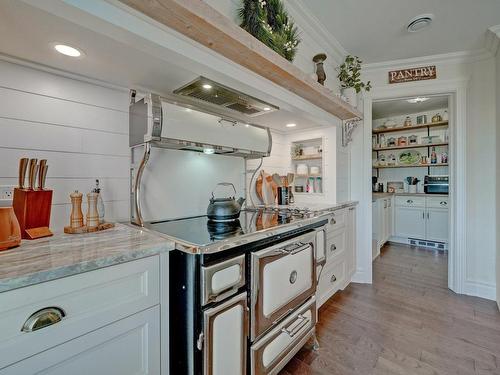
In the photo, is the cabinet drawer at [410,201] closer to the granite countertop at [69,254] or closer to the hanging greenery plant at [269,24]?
the hanging greenery plant at [269,24]

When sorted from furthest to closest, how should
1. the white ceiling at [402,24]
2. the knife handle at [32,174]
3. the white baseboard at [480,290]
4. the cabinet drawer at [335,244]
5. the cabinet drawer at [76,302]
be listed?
the white baseboard at [480,290] < the cabinet drawer at [335,244] < the white ceiling at [402,24] < the knife handle at [32,174] < the cabinet drawer at [76,302]

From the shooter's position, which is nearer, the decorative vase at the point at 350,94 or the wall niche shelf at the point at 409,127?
the decorative vase at the point at 350,94

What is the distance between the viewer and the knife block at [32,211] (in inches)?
37.4

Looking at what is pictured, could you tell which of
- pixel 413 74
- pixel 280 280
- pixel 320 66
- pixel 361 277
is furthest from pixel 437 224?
pixel 280 280

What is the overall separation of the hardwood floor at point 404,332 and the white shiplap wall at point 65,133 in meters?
1.59

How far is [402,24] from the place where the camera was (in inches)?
82.2

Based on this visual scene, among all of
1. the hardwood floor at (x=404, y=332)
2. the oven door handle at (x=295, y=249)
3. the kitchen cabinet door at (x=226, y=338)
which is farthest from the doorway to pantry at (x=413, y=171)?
the kitchen cabinet door at (x=226, y=338)

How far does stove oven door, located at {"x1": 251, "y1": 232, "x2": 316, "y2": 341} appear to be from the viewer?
3.84 feet

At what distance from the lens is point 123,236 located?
3.43ft

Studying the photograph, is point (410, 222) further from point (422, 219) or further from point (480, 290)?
point (480, 290)

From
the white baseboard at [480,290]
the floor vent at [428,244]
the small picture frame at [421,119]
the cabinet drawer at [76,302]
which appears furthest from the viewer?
the small picture frame at [421,119]

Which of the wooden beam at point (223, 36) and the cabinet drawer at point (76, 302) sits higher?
the wooden beam at point (223, 36)

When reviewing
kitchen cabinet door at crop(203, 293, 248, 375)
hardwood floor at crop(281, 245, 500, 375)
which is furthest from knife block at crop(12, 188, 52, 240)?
hardwood floor at crop(281, 245, 500, 375)

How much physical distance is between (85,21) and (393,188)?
520cm
